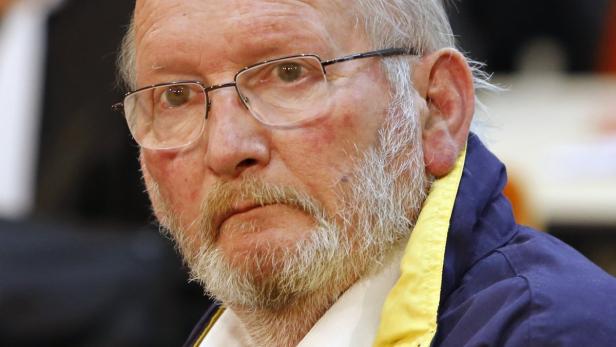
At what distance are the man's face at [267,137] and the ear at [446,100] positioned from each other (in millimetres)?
109

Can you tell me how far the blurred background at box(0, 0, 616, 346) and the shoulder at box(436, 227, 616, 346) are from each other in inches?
63.7

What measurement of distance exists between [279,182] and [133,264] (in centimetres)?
228

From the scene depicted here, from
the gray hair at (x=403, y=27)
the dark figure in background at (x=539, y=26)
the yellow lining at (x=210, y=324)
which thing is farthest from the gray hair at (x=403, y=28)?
the dark figure in background at (x=539, y=26)

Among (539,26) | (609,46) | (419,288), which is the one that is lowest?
(609,46)

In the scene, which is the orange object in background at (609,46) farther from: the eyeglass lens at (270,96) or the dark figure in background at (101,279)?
the eyeglass lens at (270,96)

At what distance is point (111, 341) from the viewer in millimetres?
3971

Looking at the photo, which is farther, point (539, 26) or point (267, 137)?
point (539, 26)

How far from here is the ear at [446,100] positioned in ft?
6.49

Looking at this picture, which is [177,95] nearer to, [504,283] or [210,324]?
[210,324]

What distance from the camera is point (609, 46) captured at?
6449mm

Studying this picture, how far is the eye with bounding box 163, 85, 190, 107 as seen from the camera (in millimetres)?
2014

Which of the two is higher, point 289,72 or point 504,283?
point 289,72

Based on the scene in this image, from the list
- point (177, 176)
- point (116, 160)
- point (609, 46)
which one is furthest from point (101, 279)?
point (609, 46)

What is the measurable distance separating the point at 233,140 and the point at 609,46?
4986 mm
